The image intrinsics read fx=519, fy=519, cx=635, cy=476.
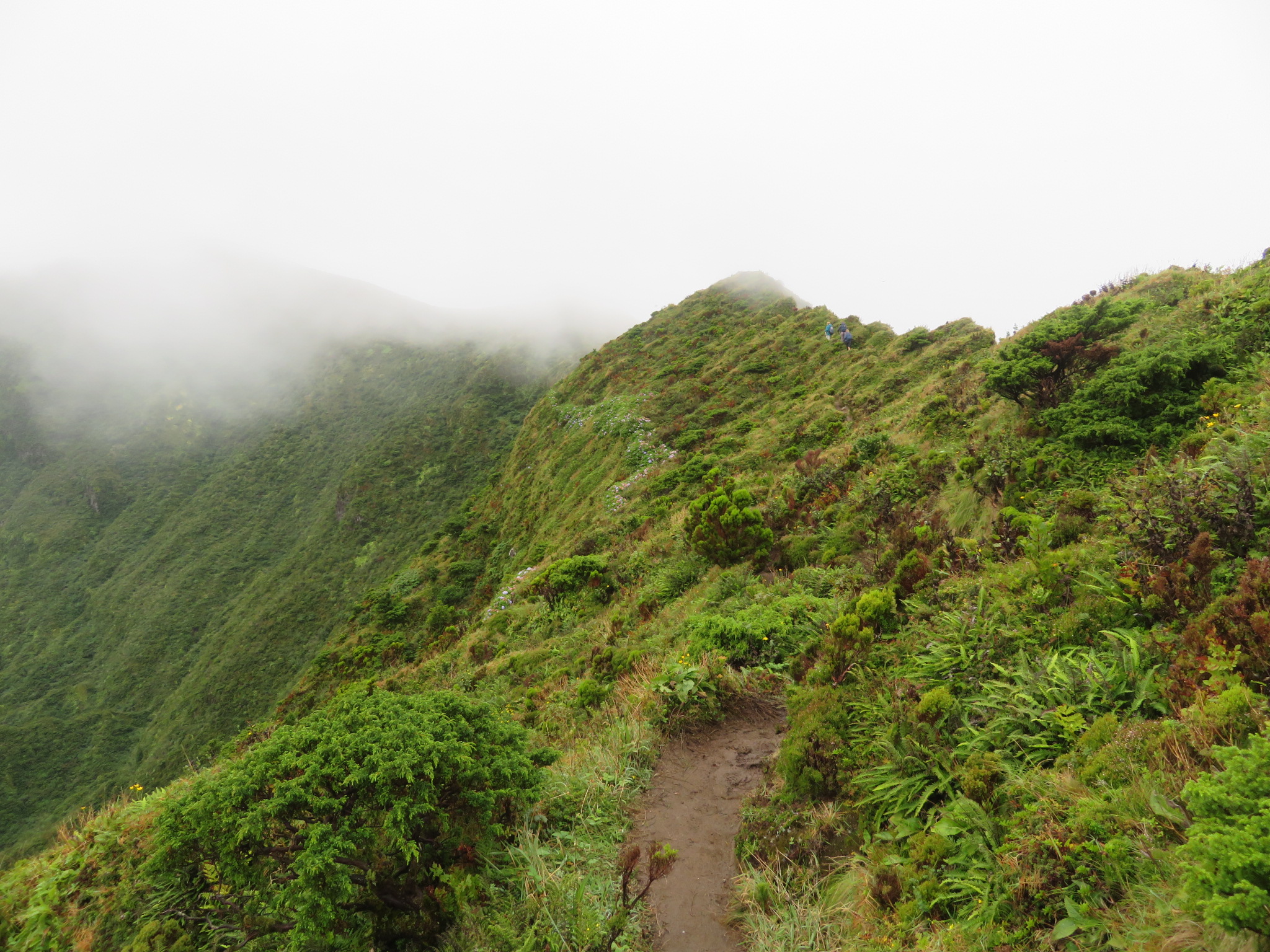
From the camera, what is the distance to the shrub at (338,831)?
3.52 m

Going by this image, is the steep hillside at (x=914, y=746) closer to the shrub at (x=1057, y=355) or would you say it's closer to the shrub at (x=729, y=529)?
the shrub at (x=1057, y=355)

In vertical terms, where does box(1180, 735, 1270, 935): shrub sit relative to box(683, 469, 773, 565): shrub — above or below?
above

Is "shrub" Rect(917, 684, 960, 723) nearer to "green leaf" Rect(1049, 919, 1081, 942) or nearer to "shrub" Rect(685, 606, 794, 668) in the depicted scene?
"green leaf" Rect(1049, 919, 1081, 942)

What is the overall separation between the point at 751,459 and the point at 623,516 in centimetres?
525

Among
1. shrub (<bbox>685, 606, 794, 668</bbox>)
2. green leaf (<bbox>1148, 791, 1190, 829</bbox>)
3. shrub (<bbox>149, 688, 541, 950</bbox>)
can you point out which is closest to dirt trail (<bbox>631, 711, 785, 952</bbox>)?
shrub (<bbox>685, 606, 794, 668</bbox>)

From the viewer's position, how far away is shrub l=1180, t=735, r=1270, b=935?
1840mm

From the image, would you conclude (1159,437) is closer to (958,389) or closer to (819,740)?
(819,740)

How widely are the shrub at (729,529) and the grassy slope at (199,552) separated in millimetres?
44028

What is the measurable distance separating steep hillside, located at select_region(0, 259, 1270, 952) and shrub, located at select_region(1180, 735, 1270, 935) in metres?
0.02

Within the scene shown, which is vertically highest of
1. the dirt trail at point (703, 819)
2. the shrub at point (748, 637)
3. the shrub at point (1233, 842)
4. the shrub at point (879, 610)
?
the shrub at point (1233, 842)

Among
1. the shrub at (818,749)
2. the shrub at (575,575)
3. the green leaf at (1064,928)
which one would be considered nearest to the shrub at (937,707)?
the shrub at (818,749)

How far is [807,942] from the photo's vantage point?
3.50 metres

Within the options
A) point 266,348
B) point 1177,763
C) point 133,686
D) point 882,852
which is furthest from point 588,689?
point 266,348

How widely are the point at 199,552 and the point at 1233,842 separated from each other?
92.5 m
